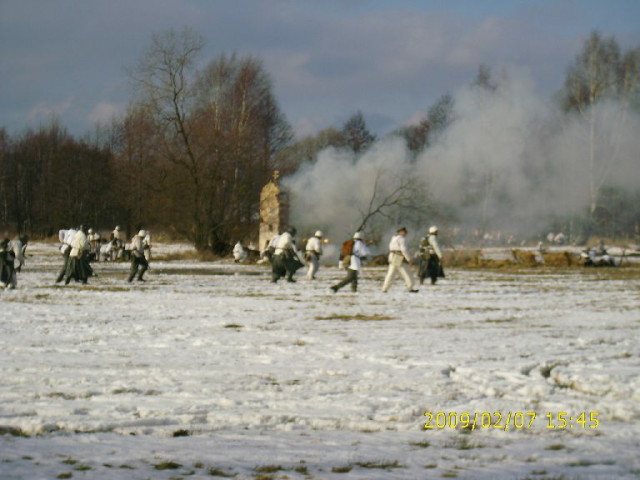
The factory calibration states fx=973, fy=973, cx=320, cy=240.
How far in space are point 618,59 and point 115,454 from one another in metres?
45.4

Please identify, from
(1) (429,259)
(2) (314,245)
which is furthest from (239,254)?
(1) (429,259)

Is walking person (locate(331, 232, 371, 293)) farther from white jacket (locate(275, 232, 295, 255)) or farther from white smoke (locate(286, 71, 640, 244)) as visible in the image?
white smoke (locate(286, 71, 640, 244))

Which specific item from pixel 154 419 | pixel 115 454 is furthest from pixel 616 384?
pixel 115 454

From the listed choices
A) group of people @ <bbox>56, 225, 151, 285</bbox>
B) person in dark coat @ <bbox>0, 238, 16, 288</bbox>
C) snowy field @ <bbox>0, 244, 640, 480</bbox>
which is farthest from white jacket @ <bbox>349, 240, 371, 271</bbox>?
person in dark coat @ <bbox>0, 238, 16, 288</bbox>

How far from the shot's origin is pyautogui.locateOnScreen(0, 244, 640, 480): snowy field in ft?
21.6

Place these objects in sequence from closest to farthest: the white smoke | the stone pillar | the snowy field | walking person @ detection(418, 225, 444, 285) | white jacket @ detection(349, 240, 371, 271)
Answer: the snowy field, white jacket @ detection(349, 240, 371, 271), walking person @ detection(418, 225, 444, 285), the white smoke, the stone pillar

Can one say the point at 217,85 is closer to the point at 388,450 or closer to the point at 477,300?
the point at 477,300

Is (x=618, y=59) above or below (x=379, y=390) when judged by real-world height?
above

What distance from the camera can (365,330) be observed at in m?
15.8

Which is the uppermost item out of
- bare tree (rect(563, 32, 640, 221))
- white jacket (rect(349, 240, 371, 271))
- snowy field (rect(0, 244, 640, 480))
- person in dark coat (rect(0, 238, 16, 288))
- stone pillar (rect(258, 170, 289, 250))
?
bare tree (rect(563, 32, 640, 221))

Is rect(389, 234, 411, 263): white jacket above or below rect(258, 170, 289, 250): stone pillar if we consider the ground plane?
below
